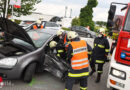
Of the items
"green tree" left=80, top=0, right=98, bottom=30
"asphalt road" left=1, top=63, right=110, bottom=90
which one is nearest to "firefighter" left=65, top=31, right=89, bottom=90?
"asphalt road" left=1, top=63, right=110, bottom=90

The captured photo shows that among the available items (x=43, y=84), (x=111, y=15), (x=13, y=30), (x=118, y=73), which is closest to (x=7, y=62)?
(x=13, y=30)

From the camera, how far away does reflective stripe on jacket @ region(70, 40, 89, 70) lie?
11.3ft

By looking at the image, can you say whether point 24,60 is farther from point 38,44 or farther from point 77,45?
point 77,45

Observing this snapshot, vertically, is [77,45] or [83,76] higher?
[77,45]

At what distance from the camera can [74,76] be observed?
11.6 ft

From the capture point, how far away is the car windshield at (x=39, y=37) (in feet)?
16.5

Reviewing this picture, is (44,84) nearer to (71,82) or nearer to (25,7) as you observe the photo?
(71,82)

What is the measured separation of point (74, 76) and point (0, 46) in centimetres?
234

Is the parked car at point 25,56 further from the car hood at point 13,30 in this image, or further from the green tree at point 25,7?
the green tree at point 25,7

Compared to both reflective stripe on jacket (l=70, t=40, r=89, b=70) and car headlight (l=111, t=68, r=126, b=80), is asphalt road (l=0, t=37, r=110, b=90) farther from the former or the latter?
car headlight (l=111, t=68, r=126, b=80)

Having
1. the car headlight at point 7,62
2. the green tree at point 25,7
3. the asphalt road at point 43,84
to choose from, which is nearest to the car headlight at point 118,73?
the asphalt road at point 43,84

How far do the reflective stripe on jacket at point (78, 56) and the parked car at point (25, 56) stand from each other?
101 cm

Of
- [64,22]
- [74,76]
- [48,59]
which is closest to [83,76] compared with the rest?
[74,76]

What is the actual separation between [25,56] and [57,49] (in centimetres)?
95
